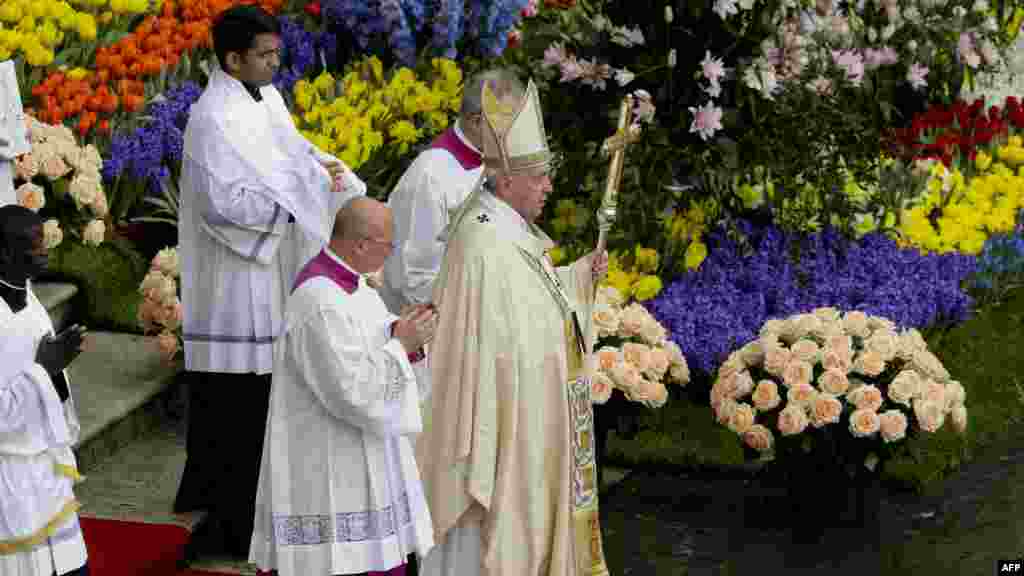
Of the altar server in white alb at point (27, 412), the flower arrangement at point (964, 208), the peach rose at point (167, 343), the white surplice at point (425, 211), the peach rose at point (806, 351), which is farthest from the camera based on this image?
the flower arrangement at point (964, 208)

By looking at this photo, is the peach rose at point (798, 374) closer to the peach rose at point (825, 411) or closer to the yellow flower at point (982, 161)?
the peach rose at point (825, 411)

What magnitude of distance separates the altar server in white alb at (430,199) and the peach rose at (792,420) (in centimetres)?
165

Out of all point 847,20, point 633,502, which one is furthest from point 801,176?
point 633,502

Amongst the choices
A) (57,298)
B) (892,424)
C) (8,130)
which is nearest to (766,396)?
(892,424)

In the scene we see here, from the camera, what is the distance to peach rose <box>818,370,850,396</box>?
349 inches

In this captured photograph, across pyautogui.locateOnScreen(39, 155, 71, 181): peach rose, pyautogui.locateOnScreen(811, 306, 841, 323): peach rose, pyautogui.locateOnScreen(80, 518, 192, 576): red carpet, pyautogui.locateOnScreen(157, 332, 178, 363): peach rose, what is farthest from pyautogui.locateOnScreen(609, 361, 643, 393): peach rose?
pyautogui.locateOnScreen(39, 155, 71, 181): peach rose

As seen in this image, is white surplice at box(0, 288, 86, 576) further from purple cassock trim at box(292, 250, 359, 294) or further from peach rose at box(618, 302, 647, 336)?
peach rose at box(618, 302, 647, 336)

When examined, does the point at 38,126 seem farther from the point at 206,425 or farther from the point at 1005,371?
the point at 1005,371

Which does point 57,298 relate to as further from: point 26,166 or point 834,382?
point 834,382

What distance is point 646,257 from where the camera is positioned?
35.9ft

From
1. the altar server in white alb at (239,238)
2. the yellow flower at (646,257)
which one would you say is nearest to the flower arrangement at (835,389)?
the yellow flower at (646,257)

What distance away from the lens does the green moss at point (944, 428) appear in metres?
9.85

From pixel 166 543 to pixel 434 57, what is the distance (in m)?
4.02

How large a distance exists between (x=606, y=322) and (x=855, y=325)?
1.07 meters
